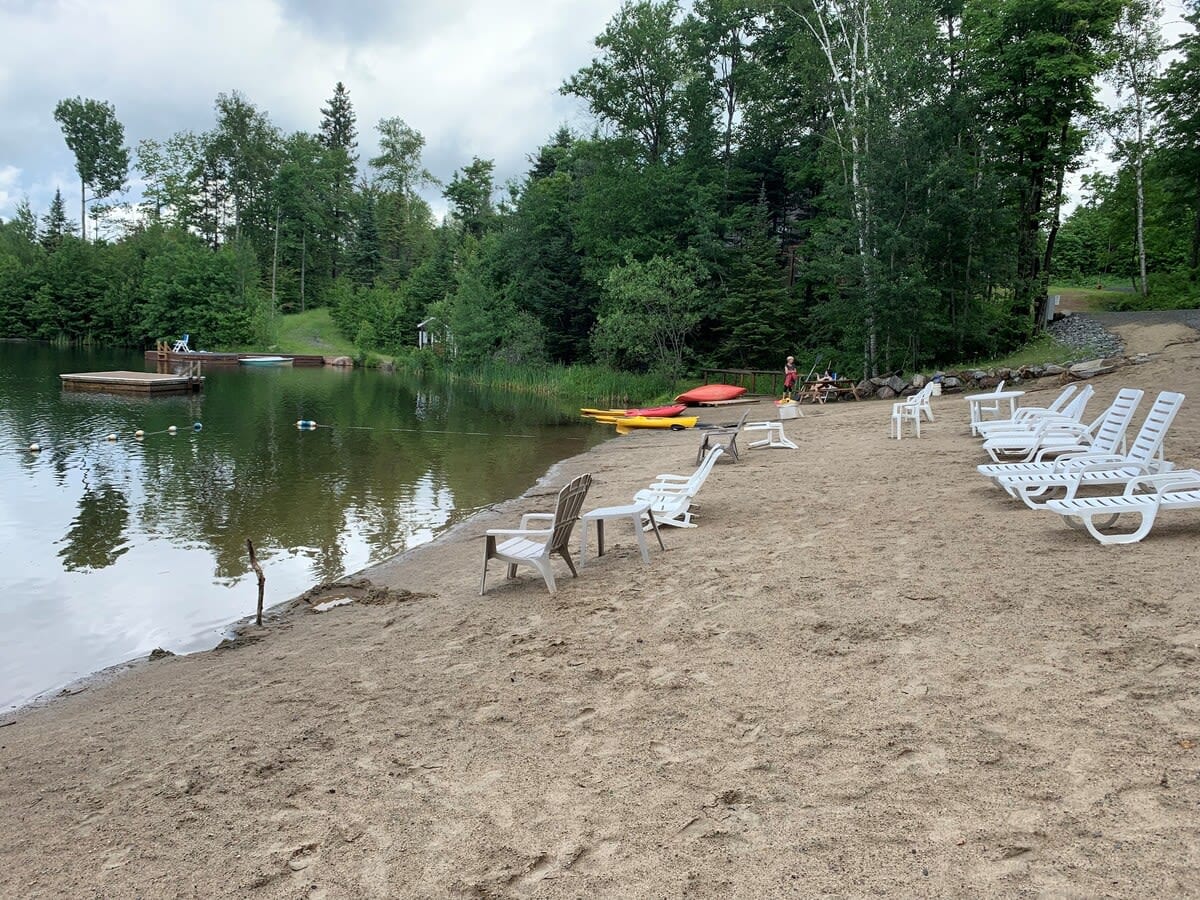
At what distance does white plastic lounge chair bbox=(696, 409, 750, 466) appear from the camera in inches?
520

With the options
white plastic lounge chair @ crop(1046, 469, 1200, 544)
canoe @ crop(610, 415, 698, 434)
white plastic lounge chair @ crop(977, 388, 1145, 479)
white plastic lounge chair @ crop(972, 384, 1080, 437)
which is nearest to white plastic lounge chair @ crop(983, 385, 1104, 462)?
white plastic lounge chair @ crop(972, 384, 1080, 437)

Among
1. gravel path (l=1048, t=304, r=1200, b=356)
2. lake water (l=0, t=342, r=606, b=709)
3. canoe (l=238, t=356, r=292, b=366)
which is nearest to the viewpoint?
lake water (l=0, t=342, r=606, b=709)

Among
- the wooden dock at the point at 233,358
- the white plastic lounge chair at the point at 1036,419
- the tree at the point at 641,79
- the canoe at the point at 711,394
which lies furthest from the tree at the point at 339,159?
the white plastic lounge chair at the point at 1036,419

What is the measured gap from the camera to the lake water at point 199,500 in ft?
26.8

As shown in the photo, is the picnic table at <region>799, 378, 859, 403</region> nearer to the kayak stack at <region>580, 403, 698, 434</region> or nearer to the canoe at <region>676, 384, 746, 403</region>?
the canoe at <region>676, 384, 746, 403</region>

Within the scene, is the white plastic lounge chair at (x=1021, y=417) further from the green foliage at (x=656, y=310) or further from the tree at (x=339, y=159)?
the tree at (x=339, y=159)

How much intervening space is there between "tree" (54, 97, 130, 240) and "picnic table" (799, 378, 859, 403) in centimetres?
7240

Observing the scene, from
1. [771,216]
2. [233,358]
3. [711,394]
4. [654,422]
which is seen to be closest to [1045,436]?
[654,422]

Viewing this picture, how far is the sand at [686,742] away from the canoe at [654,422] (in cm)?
1545

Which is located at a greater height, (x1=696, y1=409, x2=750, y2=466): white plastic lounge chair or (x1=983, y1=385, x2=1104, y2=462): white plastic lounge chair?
(x1=983, y1=385, x2=1104, y2=462): white plastic lounge chair

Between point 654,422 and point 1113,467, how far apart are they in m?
15.8

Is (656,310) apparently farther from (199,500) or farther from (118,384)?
(199,500)

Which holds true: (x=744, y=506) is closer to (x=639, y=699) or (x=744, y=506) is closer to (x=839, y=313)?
(x=639, y=699)

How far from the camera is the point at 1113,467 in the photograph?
7.55m
